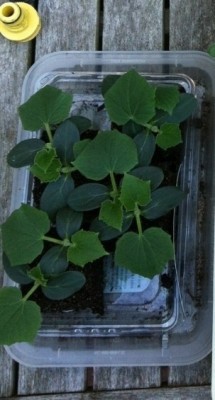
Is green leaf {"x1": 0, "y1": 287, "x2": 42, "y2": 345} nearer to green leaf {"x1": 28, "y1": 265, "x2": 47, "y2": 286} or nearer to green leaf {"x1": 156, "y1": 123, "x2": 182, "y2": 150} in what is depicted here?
green leaf {"x1": 28, "y1": 265, "x2": 47, "y2": 286}

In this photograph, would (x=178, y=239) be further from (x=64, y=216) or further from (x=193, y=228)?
(x=64, y=216)

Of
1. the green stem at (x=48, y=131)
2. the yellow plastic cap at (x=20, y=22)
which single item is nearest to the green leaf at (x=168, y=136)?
the green stem at (x=48, y=131)

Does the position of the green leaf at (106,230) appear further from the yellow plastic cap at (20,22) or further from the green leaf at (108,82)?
the yellow plastic cap at (20,22)

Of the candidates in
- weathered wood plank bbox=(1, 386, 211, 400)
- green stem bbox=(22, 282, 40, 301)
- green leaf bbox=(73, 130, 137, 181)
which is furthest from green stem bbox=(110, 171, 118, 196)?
weathered wood plank bbox=(1, 386, 211, 400)

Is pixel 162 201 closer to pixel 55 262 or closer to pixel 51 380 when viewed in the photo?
pixel 55 262

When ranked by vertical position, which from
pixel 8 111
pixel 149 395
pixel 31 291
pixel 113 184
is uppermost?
pixel 8 111

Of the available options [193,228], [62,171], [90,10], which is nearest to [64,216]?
[62,171]

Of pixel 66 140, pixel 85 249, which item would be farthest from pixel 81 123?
pixel 85 249

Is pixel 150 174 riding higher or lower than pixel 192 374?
higher
